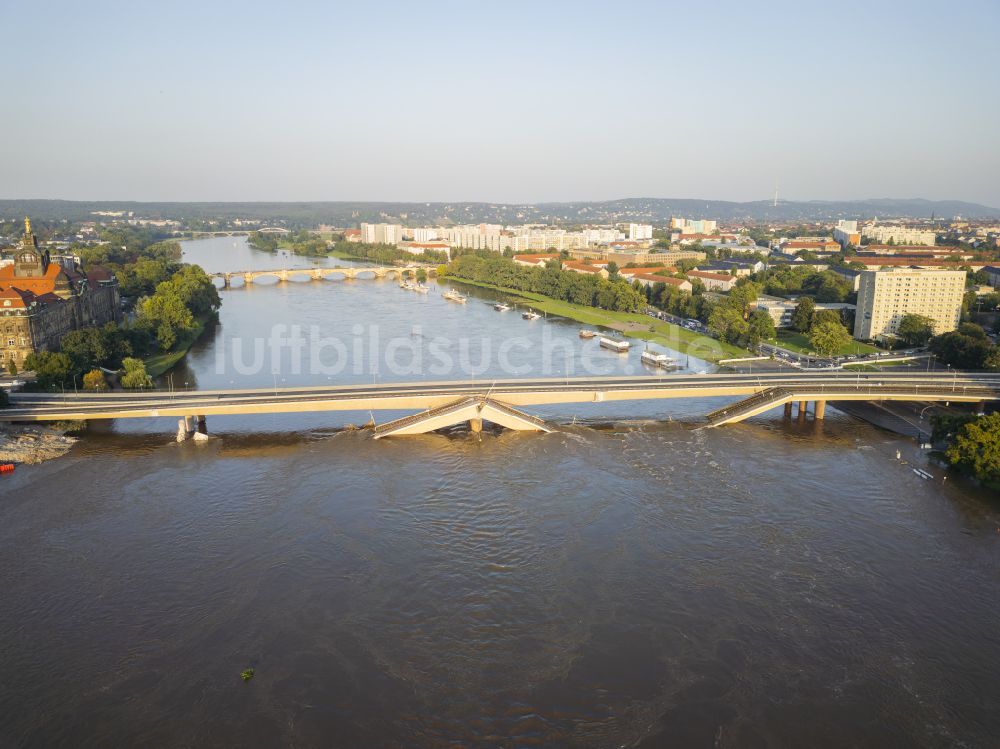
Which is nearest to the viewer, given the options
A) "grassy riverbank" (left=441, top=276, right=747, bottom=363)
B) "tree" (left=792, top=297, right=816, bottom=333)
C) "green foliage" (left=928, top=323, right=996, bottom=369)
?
"green foliage" (left=928, top=323, right=996, bottom=369)

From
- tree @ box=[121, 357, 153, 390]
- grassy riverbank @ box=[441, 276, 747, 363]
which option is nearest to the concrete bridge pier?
tree @ box=[121, 357, 153, 390]

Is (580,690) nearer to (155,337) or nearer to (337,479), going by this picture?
(337,479)

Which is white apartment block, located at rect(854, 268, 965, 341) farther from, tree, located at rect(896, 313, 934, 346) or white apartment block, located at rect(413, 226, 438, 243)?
white apartment block, located at rect(413, 226, 438, 243)

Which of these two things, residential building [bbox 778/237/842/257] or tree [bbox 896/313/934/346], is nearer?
tree [bbox 896/313/934/346]

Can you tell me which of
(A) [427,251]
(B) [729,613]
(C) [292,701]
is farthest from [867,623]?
(A) [427,251]

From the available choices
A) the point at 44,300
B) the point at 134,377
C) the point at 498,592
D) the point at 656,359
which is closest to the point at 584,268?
the point at 656,359

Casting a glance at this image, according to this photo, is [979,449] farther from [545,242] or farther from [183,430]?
[545,242]
